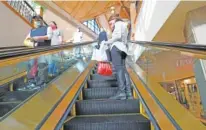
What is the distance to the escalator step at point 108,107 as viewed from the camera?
3.42 meters

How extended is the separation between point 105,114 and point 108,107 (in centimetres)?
10

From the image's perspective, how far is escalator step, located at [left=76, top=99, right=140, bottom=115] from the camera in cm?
342

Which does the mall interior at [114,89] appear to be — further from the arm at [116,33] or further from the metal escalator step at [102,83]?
the arm at [116,33]

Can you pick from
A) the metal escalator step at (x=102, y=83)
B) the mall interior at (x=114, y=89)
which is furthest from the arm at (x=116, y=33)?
the metal escalator step at (x=102, y=83)

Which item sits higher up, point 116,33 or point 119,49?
point 116,33

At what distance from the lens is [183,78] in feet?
13.9

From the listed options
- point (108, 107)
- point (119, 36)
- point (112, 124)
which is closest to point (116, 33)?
point (119, 36)

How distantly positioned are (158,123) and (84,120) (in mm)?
936

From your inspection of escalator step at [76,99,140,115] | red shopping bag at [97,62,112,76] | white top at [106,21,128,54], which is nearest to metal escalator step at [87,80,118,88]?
red shopping bag at [97,62,112,76]

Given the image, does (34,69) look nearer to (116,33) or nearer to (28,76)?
(28,76)

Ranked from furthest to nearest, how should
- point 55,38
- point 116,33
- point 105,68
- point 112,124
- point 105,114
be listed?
point 55,38, point 105,68, point 116,33, point 105,114, point 112,124

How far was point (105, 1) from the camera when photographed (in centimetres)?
1841

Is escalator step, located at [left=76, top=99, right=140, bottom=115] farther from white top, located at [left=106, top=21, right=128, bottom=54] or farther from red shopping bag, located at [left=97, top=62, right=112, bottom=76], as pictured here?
red shopping bag, located at [left=97, top=62, right=112, bottom=76]

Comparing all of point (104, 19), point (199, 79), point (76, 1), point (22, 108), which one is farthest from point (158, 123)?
point (104, 19)
